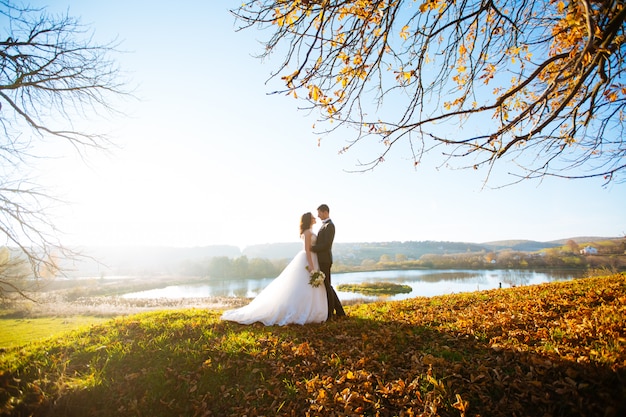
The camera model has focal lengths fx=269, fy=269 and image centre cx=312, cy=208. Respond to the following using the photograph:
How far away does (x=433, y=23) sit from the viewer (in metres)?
4.29

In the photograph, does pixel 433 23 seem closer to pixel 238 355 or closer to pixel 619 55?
pixel 619 55

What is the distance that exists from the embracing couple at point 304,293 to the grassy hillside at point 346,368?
46 centimetres

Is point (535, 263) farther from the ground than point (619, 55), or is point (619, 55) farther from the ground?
point (619, 55)

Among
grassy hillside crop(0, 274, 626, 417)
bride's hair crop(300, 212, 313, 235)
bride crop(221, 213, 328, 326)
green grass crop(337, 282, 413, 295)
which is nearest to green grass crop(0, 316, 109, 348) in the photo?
grassy hillside crop(0, 274, 626, 417)

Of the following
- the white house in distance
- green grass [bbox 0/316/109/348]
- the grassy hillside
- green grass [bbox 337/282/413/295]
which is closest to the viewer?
the grassy hillside

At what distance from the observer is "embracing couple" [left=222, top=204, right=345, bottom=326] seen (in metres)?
6.47

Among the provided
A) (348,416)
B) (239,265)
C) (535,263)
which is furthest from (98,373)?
(535,263)

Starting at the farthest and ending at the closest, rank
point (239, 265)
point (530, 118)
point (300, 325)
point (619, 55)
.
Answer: point (239, 265) → point (300, 325) → point (530, 118) → point (619, 55)

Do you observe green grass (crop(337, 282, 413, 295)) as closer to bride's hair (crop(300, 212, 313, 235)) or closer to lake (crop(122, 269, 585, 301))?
lake (crop(122, 269, 585, 301))

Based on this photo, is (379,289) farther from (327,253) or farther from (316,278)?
(316,278)

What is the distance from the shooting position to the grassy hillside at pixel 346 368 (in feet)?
9.98

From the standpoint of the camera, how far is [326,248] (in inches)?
267

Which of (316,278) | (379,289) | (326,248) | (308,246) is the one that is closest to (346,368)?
(316,278)

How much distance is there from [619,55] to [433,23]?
3.15m
